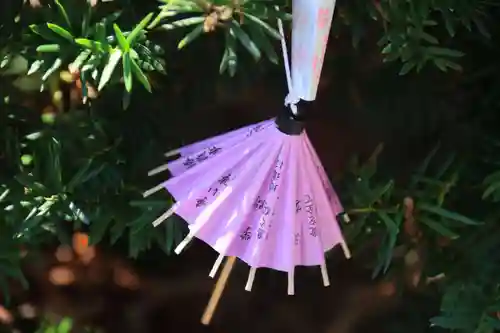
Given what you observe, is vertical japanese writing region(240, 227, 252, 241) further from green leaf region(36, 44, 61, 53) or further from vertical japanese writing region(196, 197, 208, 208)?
green leaf region(36, 44, 61, 53)

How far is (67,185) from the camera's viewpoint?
0.58 m

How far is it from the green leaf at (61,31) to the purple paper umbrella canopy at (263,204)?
0.13 meters

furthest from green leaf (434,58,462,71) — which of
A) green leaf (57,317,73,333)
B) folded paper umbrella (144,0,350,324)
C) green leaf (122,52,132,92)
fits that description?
green leaf (57,317,73,333)

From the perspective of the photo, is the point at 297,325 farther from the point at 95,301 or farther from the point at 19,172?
the point at 19,172

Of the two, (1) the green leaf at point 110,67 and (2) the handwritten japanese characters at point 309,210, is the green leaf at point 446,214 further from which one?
(1) the green leaf at point 110,67

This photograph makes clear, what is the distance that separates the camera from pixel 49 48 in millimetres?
522

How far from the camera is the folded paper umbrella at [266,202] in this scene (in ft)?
1.74

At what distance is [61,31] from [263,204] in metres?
0.18

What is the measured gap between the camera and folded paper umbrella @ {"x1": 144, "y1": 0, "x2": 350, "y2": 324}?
1.74 feet

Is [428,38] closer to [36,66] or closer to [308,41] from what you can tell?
[308,41]

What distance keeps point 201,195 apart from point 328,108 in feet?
0.56

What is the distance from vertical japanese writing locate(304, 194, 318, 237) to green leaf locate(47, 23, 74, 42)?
0.65 feet

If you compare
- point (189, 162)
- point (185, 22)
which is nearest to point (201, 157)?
point (189, 162)

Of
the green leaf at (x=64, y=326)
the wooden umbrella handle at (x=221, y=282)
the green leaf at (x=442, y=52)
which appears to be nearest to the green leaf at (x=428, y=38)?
the green leaf at (x=442, y=52)
